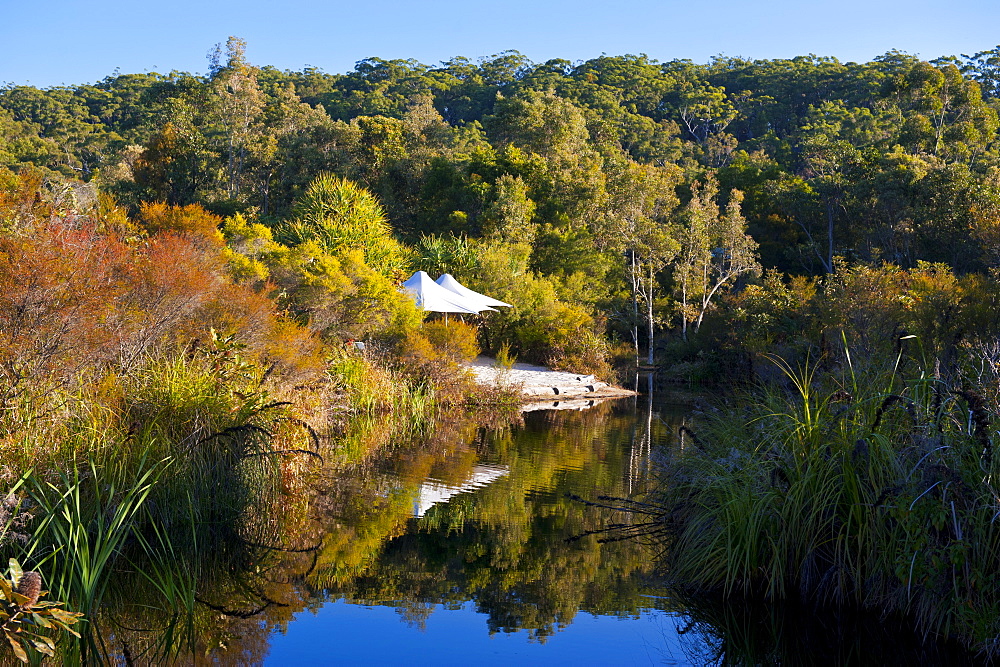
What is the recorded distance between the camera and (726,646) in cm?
568

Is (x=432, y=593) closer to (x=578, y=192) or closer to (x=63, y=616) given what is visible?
(x=63, y=616)

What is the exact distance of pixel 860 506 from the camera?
575 cm

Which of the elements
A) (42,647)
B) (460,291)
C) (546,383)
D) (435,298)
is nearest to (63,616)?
(42,647)

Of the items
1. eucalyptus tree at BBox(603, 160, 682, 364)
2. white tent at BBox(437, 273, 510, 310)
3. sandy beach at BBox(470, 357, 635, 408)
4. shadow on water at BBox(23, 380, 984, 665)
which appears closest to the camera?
shadow on water at BBox(23, 380, 984, 665)

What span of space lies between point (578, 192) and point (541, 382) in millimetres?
12430

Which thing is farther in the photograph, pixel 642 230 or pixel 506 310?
pixel 642 230

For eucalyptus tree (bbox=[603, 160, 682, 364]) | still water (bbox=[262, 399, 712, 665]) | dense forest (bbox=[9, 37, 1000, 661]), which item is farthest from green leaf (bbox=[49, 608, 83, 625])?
eucalyptus tree (bbox=[603, 160, 682, 364])

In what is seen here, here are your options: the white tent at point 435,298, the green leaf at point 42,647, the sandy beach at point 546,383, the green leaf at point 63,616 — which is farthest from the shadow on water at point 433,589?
the sandy beach at point 546,383

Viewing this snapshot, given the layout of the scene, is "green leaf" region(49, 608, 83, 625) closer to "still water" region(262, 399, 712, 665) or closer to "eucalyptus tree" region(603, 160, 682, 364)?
"still water" region(262, 399, 712, 665)

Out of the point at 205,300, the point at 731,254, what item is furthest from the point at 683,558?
the point at 731,254

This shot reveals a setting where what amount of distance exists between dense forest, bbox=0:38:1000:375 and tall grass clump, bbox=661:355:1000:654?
1067cm

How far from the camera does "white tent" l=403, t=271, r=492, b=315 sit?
1980 cm

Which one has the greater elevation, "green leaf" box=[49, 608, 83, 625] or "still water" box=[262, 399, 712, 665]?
"green leaf" box=[49, 608, 83, 625]

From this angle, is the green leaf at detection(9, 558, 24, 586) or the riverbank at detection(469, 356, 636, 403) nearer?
the green leaf at detection(9, 558, 24, 586)
